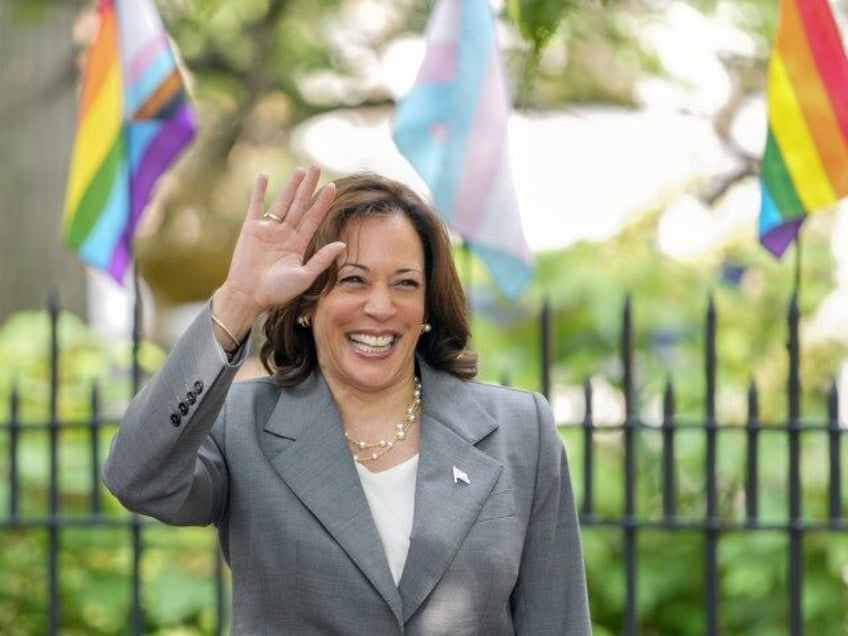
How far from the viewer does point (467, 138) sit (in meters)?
5.62

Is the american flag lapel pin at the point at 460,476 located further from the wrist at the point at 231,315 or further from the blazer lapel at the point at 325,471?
the wrist at the point at 231,315

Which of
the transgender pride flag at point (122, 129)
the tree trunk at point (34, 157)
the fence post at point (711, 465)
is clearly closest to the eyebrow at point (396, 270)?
the fence post at point (711, 465)

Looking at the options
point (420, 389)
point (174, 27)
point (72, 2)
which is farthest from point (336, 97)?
point (420, 389)

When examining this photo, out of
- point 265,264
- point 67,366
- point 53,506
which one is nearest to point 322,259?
point 265,264

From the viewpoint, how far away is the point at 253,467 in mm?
3123

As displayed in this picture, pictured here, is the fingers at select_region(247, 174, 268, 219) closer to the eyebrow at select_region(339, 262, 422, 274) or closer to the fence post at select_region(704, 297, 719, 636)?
the eyebrow at select_region(339, 262, 422, 274)

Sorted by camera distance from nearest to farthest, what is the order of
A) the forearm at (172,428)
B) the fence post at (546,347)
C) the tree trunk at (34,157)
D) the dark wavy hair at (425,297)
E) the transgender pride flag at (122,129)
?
1. the forearm at (172,428)
2. the dark wavy hair at (425,297)
3. the fence post at (546,347)
4. the transgender pride flag at (122,129)
5. the tree trunk at (34,157)

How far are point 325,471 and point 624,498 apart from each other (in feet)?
9.15

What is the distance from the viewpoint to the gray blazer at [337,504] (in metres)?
2.96

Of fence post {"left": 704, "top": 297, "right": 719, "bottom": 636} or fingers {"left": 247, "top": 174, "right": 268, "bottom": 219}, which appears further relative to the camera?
fence post {"left": 704, "top": 297, "right": 719, "bottom": 636}

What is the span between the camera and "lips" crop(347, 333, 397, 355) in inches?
123

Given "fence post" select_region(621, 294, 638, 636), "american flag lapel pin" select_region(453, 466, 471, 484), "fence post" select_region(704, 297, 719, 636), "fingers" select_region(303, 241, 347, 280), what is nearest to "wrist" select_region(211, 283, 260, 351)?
"fingers" select_region(303, 241, 347, 280)

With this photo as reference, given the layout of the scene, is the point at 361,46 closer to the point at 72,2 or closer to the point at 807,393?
the point at 72,2

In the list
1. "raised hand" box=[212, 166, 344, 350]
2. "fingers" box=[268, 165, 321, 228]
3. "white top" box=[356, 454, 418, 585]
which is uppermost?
"fingers" box=[268, 165, 321, 228]
